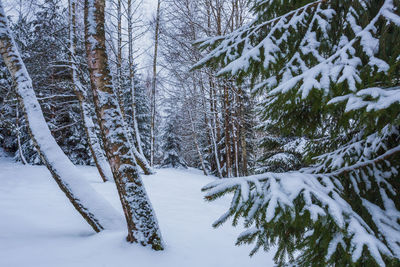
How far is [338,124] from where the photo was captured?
1.69m

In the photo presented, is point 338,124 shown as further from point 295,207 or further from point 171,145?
point 171,145

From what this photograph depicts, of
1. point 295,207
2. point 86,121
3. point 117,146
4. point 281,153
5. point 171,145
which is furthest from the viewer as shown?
point 171,145

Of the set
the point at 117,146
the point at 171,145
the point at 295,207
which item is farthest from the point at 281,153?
the point at 171,145

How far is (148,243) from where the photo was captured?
→ 2832 millimetres

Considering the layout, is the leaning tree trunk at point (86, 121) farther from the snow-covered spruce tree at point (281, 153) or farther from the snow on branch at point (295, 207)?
the snow on branch at point (295, 207)

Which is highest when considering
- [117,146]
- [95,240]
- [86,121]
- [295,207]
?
[86,121]

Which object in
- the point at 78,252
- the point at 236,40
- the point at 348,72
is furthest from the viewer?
the point at 78,252

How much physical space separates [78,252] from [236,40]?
2.95 meters

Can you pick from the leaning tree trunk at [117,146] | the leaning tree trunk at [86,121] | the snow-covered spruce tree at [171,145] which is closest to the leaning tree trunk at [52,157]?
the leaning tree trunk at [117,146]

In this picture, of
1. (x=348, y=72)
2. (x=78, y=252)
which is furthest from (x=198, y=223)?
(x=348, y=72)

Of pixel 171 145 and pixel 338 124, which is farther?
pixel 171 145

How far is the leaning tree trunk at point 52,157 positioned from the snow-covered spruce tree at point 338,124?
257 centimetres

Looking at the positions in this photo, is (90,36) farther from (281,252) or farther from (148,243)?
(281,252)

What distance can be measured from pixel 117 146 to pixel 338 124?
2.42 meters
